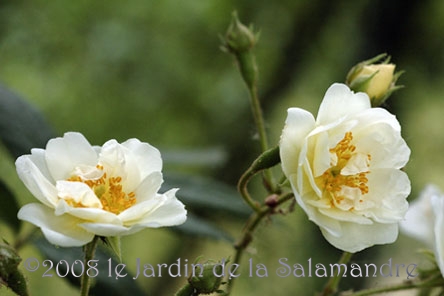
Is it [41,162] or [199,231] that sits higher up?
[41,162]

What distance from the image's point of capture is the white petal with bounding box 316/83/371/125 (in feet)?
2.29

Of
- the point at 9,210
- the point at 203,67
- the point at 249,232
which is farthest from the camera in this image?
the point at 203,67

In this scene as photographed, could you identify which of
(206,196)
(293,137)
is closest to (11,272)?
(293,137)

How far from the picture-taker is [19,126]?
102cm

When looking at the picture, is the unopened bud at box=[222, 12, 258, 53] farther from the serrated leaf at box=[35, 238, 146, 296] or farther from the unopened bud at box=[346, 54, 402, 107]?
the serrated leaf at box=[35, 238, 146, 296]

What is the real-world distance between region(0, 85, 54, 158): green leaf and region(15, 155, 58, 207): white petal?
0.37 meters

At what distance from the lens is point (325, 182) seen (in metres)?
0.73

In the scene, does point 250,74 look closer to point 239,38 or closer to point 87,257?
point 239,38

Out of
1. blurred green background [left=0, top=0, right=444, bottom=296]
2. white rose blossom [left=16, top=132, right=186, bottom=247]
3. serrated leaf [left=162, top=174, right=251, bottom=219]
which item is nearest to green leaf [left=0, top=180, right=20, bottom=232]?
serrated leaf [left=162, top=174, right=251, bottom=219]

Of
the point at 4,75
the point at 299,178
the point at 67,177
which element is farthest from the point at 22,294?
the point at 4,75

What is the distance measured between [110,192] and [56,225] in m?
0.08

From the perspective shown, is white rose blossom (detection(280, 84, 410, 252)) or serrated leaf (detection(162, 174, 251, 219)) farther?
serrated leaf (detection(162, 174, 251, 219))

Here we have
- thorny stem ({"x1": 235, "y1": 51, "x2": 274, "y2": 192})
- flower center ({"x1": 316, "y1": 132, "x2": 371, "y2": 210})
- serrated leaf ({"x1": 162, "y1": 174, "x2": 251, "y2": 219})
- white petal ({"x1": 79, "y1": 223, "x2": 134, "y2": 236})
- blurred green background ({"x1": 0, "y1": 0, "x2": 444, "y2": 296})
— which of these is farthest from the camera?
blurred green background ({"x1": 0, "y1": 0, "x2": 444, "y2": 296})

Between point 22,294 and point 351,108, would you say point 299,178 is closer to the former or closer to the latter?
point 351,108
